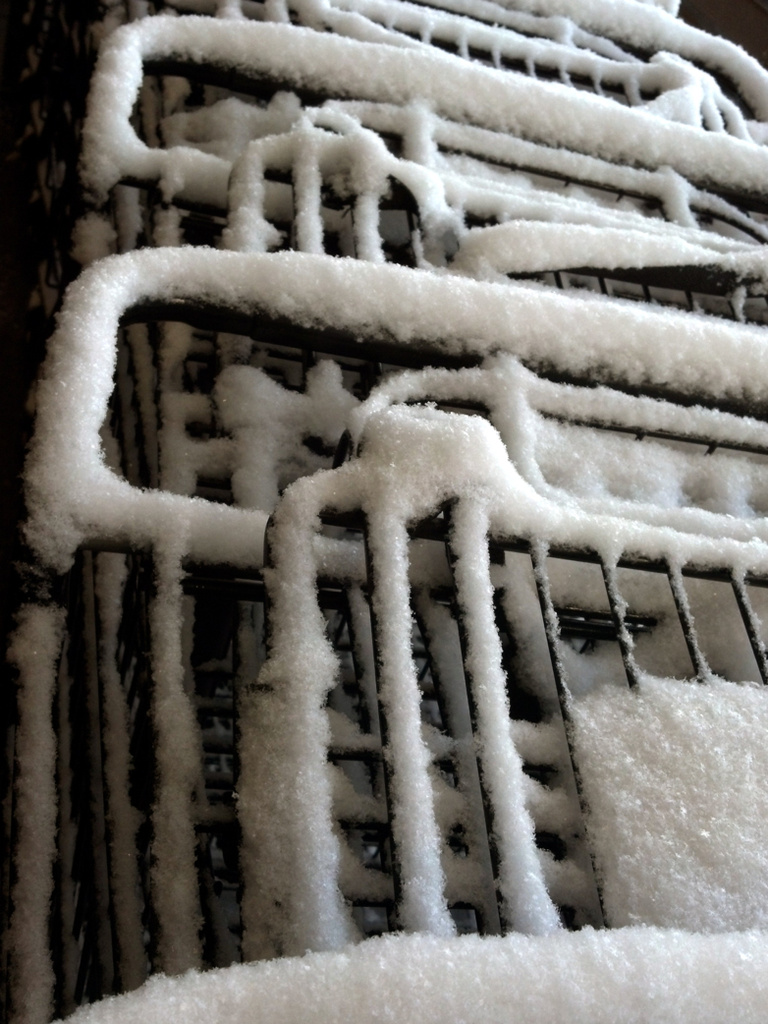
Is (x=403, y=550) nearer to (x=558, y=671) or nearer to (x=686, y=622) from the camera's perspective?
(x=558, y=671)

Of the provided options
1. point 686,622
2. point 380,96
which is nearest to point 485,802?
point 686,622

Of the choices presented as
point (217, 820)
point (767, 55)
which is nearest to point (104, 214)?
point (217, 820)

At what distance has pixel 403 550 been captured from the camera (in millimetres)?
611

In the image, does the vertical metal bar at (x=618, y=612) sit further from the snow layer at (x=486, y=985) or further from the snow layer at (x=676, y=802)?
the snow layer at (x=486, y=985)

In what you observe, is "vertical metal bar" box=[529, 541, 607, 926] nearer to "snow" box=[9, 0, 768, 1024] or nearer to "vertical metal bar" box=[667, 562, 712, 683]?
"snow" box=[9, 0, 768, 1024]

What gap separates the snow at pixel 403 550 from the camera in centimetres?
53

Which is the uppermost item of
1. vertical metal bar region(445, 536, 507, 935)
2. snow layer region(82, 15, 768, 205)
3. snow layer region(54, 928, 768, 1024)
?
snow layer region(82, 15, 768, 205)

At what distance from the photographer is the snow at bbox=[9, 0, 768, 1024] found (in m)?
0.53

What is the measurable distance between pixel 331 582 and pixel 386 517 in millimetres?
113

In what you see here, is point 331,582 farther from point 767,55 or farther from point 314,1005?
point 767,55

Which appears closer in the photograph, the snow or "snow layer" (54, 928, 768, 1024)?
"snow layer" (54, 928, 768, 1024)

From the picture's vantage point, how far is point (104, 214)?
104 cm

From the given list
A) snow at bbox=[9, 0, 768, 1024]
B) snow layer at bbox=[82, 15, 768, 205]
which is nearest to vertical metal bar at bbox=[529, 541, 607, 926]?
snow at bbox=[9, 0, 768, 1024]

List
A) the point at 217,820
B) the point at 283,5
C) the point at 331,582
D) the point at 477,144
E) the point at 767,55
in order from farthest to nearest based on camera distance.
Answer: the point at 767,55
the point at 283,5
the point at 477,144
the point at 331,582
the point at 217,820
